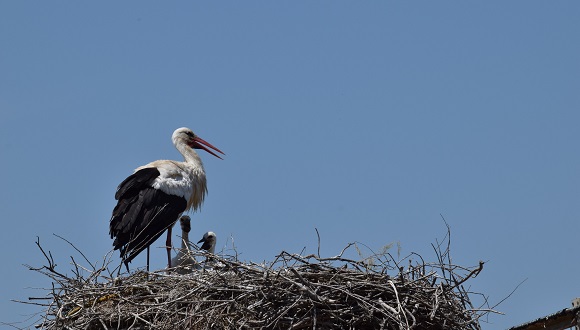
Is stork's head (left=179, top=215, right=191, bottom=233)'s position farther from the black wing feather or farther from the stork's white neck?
the stork's white neck

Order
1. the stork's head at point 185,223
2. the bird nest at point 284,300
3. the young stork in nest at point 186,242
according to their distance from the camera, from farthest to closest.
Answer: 1. the stork's head at point 185,223
2. the young stork in nest at point 186,242
3. the bird nest at point 284,300

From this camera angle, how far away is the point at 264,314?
727cm

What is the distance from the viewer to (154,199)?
36.9 ft

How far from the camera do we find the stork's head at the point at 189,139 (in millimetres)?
12570

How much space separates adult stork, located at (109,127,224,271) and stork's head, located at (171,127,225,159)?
0.32ft

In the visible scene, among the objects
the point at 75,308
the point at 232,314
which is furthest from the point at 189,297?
the point at 75,308

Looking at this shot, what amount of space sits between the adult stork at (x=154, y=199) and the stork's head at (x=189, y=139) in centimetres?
10

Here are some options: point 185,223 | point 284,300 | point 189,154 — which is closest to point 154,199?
point 185,223

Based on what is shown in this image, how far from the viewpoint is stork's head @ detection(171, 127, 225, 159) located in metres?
12.6

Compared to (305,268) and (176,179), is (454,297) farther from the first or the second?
(176,179)

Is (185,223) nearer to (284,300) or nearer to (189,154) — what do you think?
(189,154)

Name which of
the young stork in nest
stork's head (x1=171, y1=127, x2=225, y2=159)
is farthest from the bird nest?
stork's head (x1=171, y1=127, x2=225, y2=159)

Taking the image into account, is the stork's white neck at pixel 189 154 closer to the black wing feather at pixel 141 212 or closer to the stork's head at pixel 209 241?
the black wing feather at pixel 141 212

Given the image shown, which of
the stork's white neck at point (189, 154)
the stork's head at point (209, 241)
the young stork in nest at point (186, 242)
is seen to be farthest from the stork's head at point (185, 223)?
the stork's white neck at point (189, 154)
